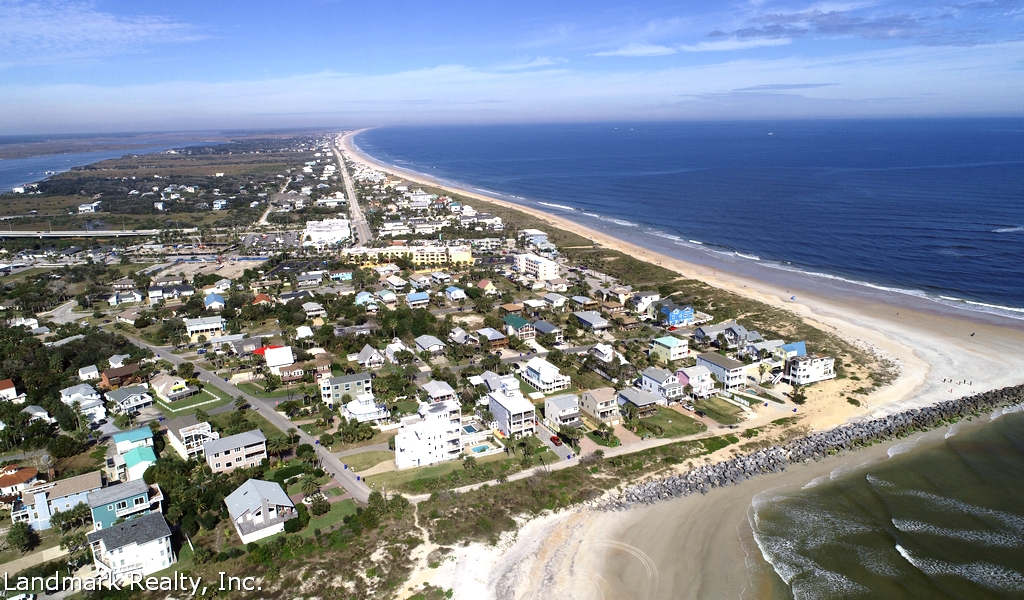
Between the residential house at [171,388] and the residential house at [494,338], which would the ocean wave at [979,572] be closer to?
the residential house at [494,338]

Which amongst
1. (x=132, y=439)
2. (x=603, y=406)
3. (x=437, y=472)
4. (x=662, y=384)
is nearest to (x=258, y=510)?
(x=437, y=472)

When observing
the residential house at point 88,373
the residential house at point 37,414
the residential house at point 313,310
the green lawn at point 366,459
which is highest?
the residential house at point 313,310

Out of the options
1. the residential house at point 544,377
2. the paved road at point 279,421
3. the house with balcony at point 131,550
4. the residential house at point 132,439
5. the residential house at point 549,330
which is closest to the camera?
the house with balcony at point 131,550

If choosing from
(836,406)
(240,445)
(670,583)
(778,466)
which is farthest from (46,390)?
(836,406)

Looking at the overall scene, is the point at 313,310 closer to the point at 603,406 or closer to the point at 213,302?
the point at 213,302

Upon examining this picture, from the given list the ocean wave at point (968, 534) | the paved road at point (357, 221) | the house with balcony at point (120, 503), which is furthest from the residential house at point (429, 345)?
the paved road at point (357, 221)

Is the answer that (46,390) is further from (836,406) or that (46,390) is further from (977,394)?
(977,394)
